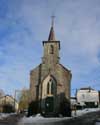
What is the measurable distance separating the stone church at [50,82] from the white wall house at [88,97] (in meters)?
31.5

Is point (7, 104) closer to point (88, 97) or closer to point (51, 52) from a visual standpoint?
point (88, 97)

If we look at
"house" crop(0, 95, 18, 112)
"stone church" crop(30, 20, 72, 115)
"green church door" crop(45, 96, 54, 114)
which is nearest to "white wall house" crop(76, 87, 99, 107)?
"house" crop(0, 95, 18, 112)

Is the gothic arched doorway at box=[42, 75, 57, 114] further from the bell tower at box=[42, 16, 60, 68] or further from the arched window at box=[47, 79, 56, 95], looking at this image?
the bell tower at box=[42, 16, 60, 68]

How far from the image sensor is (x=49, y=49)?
2093 inches

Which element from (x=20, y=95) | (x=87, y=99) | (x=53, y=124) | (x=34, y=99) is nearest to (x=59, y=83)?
(x=34, y=99)

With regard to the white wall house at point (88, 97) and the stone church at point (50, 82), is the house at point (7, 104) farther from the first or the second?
the stone church at point (50, 82)

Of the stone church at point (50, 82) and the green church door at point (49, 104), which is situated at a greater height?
the stone church at point (50, 82)

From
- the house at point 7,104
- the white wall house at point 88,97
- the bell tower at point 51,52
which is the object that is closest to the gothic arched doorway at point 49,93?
the bell tower at point 51,52

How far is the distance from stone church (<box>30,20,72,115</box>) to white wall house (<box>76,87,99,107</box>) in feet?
103

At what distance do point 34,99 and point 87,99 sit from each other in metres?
37.1

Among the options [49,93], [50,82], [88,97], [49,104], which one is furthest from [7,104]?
[49,104]

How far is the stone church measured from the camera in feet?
162

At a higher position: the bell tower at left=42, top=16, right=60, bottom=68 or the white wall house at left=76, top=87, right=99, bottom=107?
the bell tower at left=42, top=16, right=60, bottom=68

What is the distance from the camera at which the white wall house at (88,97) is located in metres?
82.7
